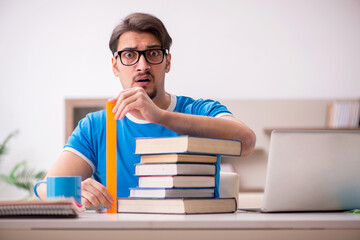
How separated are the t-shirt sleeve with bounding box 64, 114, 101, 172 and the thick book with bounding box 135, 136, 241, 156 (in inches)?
25.5

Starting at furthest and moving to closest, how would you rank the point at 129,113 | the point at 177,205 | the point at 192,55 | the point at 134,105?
1. the point at 192,55
2. the point at 129,113
3. the point at 134,105
4. the point at 177,205

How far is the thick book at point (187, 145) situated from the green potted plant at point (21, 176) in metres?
3.57

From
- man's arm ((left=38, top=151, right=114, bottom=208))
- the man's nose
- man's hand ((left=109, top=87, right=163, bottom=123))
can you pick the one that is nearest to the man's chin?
the man's nose

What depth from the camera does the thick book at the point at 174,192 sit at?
3.92 ft

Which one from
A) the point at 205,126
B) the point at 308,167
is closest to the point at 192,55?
the point at 205,126

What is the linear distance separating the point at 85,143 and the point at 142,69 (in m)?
0.36

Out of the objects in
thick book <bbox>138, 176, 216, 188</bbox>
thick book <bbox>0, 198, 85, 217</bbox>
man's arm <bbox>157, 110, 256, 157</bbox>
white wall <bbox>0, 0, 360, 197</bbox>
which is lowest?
thick book <bbox>0, 198, 85, 217</bbox>

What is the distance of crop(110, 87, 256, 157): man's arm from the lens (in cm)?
130

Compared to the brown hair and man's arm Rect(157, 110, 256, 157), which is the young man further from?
man's arm Rect(157, 110, 256, 157)

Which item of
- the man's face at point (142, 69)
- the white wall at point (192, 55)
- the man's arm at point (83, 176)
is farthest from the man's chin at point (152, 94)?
the white wall at point (192, 55)

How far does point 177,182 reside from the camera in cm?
119

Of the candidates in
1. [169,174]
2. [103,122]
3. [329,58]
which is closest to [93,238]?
[169,174]

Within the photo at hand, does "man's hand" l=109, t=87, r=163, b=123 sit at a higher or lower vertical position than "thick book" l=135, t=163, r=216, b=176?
higher

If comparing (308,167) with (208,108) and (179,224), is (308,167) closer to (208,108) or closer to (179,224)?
(179,224)
